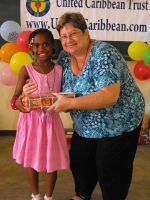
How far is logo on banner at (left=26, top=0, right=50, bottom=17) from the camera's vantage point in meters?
2.78

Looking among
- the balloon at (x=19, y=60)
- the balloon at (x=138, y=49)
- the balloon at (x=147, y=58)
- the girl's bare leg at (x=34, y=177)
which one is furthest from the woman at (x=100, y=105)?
the balloon at (x=138, y=49)

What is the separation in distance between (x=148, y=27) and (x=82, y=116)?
1658 millimetres

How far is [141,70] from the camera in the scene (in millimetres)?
2744

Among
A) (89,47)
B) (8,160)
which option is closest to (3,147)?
(8,160)

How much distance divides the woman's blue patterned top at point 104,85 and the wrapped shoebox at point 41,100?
0.13m

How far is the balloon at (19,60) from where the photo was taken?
2402 millimetres

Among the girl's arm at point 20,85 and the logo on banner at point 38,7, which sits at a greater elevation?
the logo on banner at point 38,7

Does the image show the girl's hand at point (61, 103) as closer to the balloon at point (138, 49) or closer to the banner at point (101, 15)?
the balloon at point (138, 49)

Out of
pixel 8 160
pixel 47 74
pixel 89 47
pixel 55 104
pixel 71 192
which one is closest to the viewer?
pixel 55 104

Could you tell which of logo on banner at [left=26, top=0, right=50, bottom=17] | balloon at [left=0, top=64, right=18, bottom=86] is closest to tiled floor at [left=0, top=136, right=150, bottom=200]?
balloon at [left=0, top=64, right=18, bottom=86]

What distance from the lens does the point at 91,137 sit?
1.66 metres

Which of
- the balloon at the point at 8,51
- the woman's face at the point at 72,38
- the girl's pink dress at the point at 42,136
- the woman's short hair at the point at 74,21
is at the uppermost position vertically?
the woman's short hair at the point at 74,21

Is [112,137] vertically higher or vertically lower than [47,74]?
lower

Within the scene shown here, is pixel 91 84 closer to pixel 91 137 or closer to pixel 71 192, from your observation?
pixel 91 137
